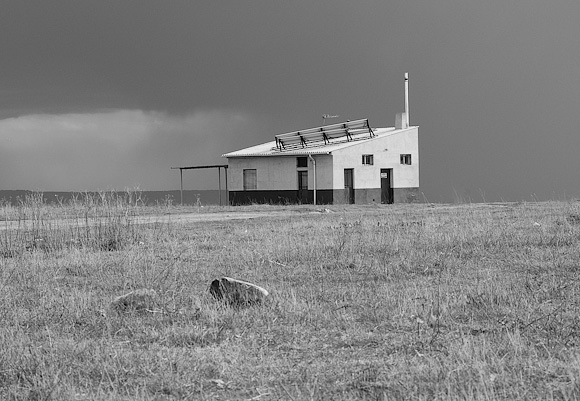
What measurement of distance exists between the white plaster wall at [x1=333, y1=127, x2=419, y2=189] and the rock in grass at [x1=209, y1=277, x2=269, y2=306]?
3505 cm

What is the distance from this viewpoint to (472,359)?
6691 mm

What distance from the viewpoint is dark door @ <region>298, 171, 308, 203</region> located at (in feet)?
151

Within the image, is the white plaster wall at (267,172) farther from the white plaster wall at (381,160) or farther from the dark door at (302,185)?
the white plaster wall at (381,160)

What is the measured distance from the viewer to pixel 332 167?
44.5 m

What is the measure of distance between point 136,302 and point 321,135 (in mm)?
40696

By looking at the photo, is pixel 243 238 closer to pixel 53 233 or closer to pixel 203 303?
pixel 53 233

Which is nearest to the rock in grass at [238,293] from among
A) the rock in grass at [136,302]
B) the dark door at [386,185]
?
the rock in grass at [136,302]

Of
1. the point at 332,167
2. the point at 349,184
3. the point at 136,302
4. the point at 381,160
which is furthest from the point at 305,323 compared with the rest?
the point at 381,160

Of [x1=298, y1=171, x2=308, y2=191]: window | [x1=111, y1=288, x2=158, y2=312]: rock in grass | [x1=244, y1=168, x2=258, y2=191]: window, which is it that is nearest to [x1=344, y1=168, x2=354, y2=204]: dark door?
[x1=298, y1=171, x2=308, y2=191]: window

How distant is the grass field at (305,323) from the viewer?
247 inches

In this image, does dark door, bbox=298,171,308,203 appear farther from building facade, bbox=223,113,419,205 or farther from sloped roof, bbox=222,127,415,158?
sloped roof, bbox=222,127,415,158

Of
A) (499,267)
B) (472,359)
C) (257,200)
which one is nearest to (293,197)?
(257,200)

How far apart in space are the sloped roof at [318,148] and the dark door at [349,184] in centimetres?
160

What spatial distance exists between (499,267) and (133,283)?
5829mm
